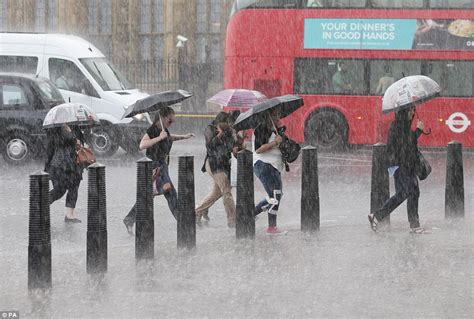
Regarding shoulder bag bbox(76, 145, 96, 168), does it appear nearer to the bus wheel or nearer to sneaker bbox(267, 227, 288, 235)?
sneaker bbox(267, 227, 288, 235)

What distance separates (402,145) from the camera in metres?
10.5

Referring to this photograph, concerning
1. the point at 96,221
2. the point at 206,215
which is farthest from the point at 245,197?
the point at 96,221

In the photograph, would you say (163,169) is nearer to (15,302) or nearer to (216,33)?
(15,302)

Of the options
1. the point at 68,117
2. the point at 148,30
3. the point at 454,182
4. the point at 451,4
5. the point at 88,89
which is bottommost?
the point at 454,182

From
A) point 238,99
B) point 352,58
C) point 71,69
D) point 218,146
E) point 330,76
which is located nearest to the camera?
point 218,146

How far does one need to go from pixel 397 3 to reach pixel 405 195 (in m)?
11.6

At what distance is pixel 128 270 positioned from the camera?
895 cm

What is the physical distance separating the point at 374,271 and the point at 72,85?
1263cm

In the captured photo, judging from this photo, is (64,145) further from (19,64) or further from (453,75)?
(453,75)

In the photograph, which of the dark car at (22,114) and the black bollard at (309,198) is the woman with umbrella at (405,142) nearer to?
the black bollard at (309,198)

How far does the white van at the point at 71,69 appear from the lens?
20062 millimetres

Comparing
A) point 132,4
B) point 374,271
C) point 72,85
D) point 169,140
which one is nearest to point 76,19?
point 132,4

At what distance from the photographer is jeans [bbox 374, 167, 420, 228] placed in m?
10.8

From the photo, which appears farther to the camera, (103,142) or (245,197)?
(103,142)
